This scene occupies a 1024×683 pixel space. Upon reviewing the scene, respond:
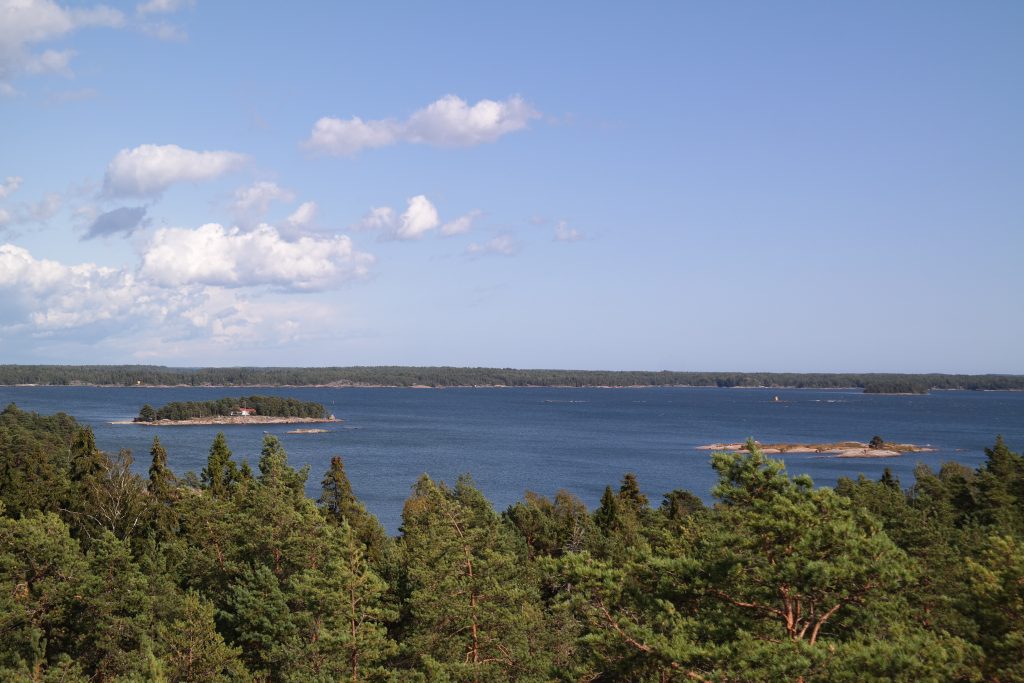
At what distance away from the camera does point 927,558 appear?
2561 cm

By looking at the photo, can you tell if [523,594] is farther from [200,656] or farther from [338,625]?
[200,656]

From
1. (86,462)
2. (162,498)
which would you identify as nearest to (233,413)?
(86,462)

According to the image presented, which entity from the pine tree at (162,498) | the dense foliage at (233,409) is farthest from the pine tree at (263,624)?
the dense foliage at (233,409)

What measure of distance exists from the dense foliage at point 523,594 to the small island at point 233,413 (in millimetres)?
118386

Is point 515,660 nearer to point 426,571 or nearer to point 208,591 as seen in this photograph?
point 426,571

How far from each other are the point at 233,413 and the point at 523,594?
151418 mm

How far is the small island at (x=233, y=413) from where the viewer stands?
496ft

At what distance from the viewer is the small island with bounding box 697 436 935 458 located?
352 feet

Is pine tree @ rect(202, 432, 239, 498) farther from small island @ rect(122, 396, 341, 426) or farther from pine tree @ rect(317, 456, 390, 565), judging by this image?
small island @ rect(122, 396, 341, 426)

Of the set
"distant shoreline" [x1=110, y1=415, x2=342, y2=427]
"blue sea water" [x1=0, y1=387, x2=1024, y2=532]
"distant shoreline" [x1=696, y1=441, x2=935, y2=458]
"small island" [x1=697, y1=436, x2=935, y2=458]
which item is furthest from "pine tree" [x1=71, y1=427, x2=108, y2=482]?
"distant shoreline" [x1=110, y1=415, x2=342, y2=427]

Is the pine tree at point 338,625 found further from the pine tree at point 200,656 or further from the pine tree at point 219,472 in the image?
the pine tree at point 219,472

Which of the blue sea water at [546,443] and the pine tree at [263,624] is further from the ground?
the pine tree at [263,624]

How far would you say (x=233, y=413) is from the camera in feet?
538

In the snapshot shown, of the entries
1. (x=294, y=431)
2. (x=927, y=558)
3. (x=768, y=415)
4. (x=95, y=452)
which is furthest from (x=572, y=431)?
(x=927, y=558)
